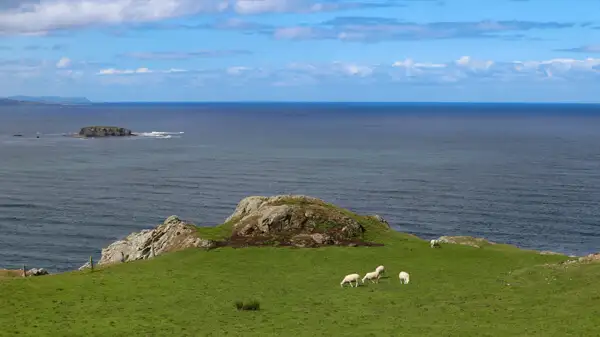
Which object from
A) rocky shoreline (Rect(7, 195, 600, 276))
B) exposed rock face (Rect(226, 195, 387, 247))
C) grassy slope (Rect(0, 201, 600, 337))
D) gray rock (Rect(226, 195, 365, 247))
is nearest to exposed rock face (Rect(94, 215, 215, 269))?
rocky shoreline (Rect(7, 195, 600, 276))

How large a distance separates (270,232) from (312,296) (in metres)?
20.8

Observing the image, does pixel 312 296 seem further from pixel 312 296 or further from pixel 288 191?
pixel 288 191

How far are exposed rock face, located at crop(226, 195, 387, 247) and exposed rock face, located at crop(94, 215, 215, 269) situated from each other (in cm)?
479

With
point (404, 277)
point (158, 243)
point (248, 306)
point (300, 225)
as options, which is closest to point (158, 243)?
point (158, 243)

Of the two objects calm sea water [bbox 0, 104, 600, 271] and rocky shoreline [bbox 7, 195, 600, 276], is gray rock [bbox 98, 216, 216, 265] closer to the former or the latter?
rocky shoreline [bbox 7, 195, 600, 276]

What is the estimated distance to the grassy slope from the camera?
37750 mm

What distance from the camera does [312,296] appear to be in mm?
46625

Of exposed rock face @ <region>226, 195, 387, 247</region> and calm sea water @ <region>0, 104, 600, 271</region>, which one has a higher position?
exposed rock face @ <region>226, 195, 387, 247</region>

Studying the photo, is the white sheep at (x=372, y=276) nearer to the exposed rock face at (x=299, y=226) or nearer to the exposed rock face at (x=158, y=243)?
the exposed rock face at (x=299, y=226)

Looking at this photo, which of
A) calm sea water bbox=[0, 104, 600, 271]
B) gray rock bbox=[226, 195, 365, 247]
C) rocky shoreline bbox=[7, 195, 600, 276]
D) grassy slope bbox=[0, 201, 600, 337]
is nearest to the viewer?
grassy slope bbox=[0, 201, 600, 337]

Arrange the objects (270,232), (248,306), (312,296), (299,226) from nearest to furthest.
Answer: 1. (248,306)
2. (312,296)
3. (270,232)
4. (299,226)

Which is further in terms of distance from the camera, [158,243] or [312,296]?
[158,243]

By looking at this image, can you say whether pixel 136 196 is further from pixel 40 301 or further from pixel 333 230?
pixel 40 301

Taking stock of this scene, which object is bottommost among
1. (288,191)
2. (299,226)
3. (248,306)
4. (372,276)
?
(288,191)
